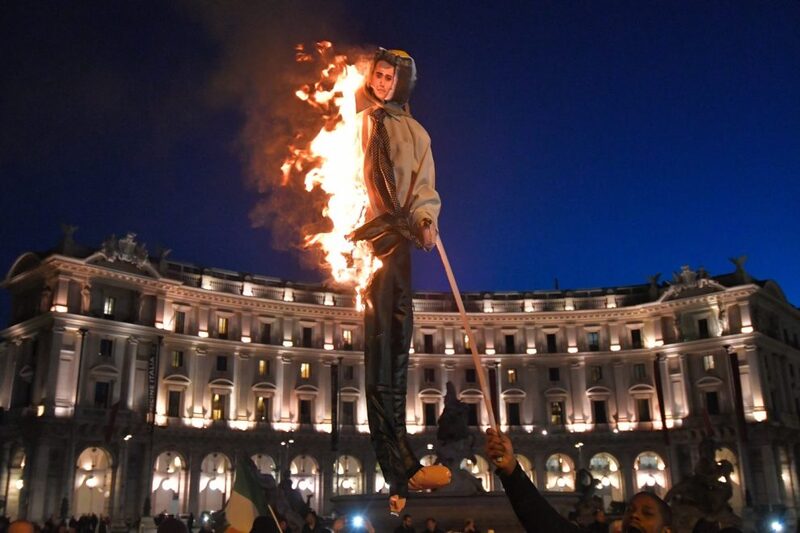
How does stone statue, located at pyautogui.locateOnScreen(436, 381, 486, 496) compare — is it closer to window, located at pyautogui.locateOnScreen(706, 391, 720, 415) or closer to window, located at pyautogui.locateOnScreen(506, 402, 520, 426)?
window, located at pyautogui.locateOnScreen(506, 402, 520, 426)

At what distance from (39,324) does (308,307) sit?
63.3ft

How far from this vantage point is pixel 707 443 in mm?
23469

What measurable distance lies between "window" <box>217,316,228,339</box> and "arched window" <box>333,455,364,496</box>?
12.5 m

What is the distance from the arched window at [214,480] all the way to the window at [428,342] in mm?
18274

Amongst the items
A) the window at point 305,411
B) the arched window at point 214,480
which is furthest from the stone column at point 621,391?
the arched window at point 214,480

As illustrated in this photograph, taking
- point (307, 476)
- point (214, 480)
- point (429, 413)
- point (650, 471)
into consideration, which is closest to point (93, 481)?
point (214, 480)

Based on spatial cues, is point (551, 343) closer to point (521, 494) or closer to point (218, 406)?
point (218, 406)

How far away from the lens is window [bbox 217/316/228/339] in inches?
2181

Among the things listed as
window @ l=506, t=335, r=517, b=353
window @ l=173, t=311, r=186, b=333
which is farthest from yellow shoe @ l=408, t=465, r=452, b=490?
window @ l=506, t=335, r=517, b=353

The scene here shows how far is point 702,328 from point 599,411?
33.5ft

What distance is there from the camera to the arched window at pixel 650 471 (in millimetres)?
56594

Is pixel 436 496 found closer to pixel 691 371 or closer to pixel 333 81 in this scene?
pixel 333 81

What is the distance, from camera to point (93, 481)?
45.9 metres

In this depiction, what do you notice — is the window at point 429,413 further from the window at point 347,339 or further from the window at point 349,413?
the window at point 347,339
